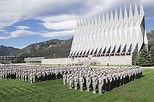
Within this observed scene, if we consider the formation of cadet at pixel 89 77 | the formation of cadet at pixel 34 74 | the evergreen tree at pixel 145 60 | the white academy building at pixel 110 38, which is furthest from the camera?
the white academy building at pixel 110 38

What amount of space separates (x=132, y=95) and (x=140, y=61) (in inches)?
1365

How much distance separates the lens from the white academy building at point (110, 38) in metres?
75.8

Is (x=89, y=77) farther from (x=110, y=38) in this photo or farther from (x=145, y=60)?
(x=110, y=38)

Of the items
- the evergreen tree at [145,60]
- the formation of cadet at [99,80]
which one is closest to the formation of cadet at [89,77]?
the formation of cadet at [99,80]

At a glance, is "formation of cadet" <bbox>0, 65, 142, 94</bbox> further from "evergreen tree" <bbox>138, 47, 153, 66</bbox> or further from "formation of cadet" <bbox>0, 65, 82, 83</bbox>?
"evergreen tree" <bbox>138, 47, 153, 66</bbox>

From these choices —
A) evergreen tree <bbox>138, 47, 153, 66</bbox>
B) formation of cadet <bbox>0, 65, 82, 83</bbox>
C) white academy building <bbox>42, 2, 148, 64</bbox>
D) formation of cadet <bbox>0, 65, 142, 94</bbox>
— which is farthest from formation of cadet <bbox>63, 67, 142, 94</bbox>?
white academy building <bbox>42, 2, 148, 64</bbox>

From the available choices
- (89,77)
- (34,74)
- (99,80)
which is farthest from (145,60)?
(99,80)

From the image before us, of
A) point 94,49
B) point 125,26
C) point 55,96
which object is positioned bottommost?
point 55,96

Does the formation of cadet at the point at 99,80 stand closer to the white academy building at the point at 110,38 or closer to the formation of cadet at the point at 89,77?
the formation of cadet at the point at 89,77

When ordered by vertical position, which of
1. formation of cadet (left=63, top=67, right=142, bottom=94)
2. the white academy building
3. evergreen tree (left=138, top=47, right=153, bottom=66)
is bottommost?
formation of cadet (left=63, top=67, right=142, bottom=94)

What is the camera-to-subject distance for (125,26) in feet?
274

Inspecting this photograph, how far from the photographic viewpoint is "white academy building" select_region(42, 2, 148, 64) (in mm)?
75812

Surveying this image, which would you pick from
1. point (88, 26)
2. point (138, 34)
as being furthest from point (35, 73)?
point (88, 26)

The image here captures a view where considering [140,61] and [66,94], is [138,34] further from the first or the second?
[66,94]
